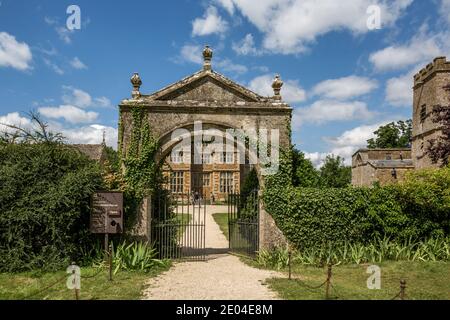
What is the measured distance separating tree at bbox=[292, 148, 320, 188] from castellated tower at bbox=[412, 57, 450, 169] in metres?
14.9

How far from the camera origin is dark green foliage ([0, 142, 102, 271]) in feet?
26.6

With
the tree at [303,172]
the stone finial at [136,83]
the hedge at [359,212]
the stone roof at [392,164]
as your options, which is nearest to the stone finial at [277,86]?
the tree at [303,172]

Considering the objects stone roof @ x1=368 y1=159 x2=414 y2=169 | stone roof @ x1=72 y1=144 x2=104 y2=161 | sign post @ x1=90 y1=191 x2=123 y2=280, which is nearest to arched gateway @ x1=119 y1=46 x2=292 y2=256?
sign post @ x1=90 y1=191 x2=123 y2=280

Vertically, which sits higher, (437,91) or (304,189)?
(437,91)

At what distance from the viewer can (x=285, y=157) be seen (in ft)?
33.8

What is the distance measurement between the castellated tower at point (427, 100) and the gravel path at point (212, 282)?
716 inches

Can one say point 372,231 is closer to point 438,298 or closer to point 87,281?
point 438,298

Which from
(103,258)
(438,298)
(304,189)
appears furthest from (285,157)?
(103,258)

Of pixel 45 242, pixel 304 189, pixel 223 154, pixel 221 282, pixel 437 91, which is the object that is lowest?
pixel 221 282

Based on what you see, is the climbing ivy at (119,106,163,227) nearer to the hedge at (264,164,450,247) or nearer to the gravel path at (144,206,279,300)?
the gravel path at (144,206,279,300)

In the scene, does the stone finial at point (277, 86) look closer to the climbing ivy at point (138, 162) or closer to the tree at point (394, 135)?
the climbing ivy at point (138, 162)

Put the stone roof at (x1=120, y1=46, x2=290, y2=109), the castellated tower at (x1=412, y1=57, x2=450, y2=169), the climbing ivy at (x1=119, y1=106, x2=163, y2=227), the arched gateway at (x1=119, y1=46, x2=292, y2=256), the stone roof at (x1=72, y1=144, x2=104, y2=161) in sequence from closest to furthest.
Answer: the climbing ivy at (x1=119, y1=106, x2=163, y2=227) → the arched gateway at (x1=119, y1=46, x2=292, y2=256) → the stone roof at (x1=120, y1=46, x2=290, y2=109) → the castellated tower at (x1=412, y1=57, x2=450, y2=169) → the stone roof at (x1=72, y1=144, x2=104, y2=161)

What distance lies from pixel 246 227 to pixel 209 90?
4.69 m
